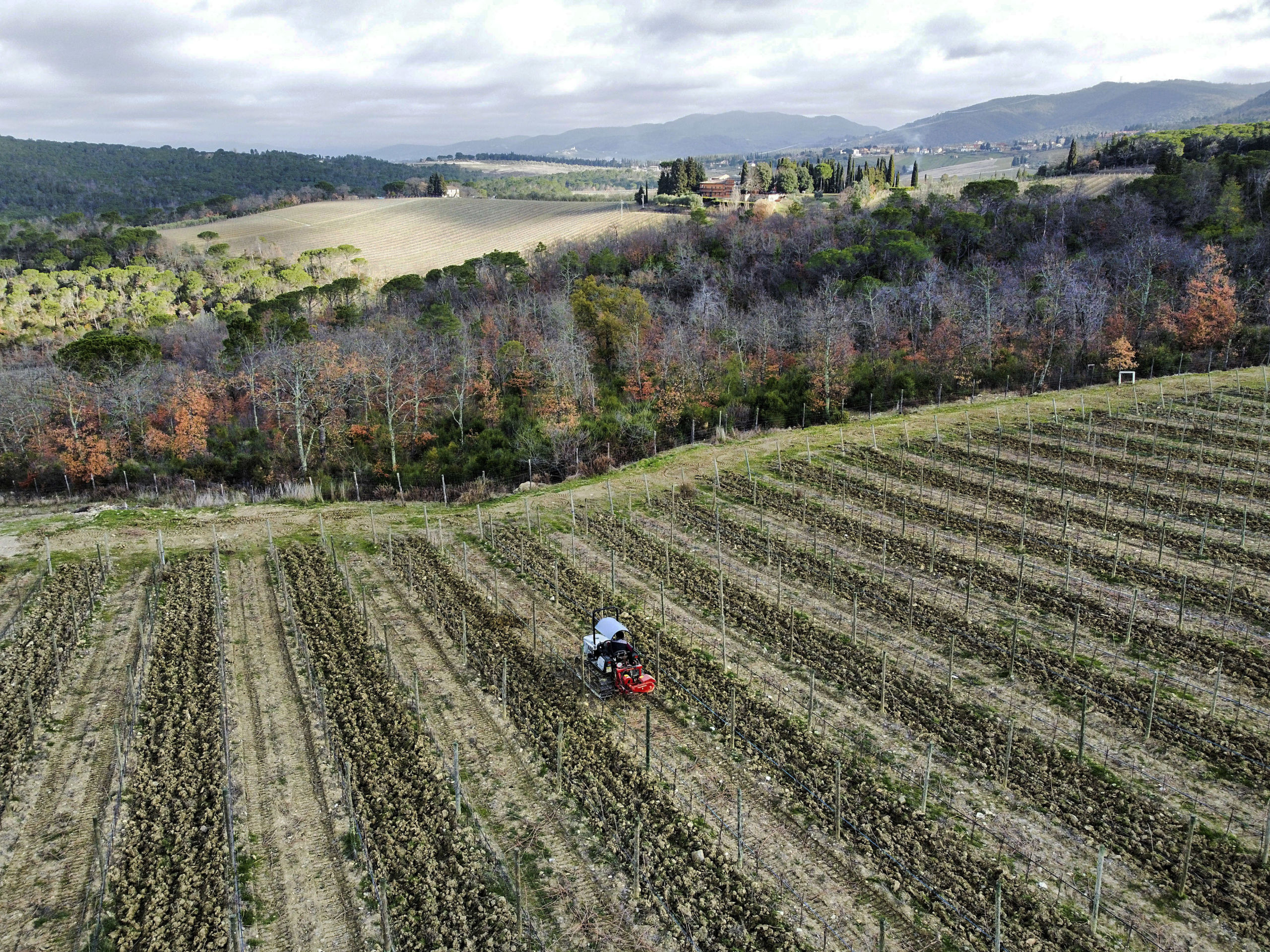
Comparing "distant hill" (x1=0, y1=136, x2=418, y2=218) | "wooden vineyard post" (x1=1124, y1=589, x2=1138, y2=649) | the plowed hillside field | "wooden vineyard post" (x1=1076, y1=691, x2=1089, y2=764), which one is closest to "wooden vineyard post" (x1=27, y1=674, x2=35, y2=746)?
"wooden vineyard post" (x1=1076, y1=691, x2=1089, y2=764)

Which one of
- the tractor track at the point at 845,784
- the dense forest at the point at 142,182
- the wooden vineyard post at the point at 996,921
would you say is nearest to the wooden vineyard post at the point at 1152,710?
the tractor track at the point at 845,784

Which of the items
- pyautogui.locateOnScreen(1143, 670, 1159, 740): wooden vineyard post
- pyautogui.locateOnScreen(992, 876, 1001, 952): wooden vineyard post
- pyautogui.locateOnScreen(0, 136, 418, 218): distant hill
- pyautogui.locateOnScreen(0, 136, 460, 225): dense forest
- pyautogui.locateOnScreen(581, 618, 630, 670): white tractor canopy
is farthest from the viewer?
pyautogui.locateOnScreen(0, 136, 418, 218): distant hill

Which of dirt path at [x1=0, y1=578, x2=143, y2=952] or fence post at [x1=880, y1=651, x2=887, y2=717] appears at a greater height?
fence post at [x1=880, y1=651, x2=887, y2=717]

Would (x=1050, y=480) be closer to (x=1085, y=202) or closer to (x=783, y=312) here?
(x=783, y=312)

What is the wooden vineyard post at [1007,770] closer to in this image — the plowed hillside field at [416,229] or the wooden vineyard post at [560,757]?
the wooden vineyard post at [560,757]

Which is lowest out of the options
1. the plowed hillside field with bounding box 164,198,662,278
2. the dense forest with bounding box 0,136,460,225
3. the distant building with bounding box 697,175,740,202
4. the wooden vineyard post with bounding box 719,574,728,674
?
the wooden vineyard post with bounding box 719,574,728,674

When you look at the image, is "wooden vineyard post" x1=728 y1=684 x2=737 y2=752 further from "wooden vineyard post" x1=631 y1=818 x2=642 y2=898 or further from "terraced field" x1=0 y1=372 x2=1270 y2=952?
"wooden vineyard post" x1=631 y1=818 x2=642 y2=898
